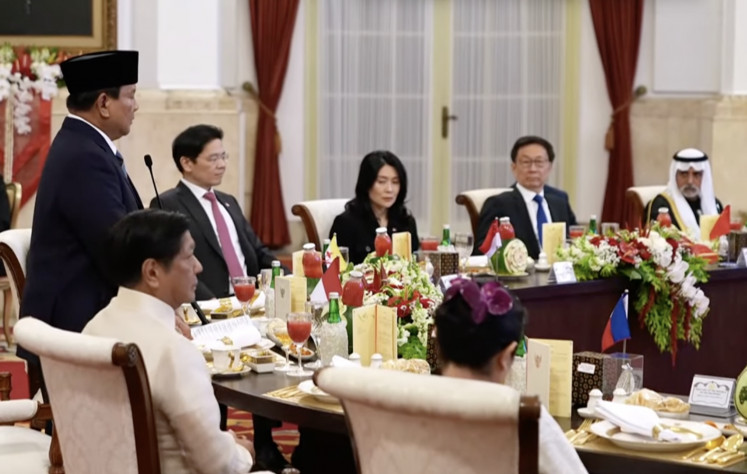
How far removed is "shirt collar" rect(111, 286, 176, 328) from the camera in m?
2.88

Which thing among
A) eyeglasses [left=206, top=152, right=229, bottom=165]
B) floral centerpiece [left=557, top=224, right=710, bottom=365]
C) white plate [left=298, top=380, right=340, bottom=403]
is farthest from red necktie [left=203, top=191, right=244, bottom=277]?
white plate [left=298, top=380, right=340, bottom=403]

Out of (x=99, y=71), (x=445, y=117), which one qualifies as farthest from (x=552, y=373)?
(x=445, y=117)

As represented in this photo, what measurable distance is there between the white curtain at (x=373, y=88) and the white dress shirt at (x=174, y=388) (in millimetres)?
7735

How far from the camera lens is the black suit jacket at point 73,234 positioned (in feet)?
12.2

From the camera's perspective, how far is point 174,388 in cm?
277

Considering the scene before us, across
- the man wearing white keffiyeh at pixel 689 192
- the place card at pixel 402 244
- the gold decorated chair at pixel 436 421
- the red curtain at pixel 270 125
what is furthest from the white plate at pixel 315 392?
Answer: the red curtain at pixel 270 125

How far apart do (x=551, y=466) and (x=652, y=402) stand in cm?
77

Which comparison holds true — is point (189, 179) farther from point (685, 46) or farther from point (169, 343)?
point (685, 46)

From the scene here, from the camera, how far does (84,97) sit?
3.83 metres

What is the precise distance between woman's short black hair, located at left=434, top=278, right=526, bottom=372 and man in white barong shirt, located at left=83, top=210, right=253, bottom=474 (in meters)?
0.64

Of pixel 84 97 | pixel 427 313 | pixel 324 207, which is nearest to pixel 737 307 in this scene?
pixel 324 207

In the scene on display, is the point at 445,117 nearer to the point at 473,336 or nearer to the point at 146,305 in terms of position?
the point at 146,305

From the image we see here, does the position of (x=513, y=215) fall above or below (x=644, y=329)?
above

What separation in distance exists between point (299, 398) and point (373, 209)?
2716 millimetres
